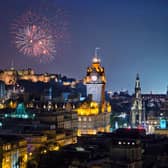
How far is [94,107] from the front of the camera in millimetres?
76688

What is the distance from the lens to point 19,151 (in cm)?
4834

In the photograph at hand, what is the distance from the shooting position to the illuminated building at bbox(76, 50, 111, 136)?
245ft

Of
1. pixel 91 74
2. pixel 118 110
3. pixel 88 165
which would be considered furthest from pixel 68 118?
pixel 118 110

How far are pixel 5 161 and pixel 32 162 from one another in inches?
159

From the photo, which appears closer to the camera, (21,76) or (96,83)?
(96,83)

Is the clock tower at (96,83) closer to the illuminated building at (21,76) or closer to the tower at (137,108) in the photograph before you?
the tower at (137,108)

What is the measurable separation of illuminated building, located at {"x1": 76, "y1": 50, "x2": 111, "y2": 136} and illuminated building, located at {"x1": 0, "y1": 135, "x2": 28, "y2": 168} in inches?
965

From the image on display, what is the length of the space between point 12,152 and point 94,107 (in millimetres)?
30603

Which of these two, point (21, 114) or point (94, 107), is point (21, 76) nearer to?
point (94, 107)

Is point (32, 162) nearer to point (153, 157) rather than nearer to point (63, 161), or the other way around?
point (63, 161)

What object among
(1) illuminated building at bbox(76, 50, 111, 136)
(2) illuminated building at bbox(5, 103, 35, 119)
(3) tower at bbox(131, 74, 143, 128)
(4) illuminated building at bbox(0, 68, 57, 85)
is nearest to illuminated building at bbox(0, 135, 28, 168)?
(2) illuminated building at bbox(5, 103, 35, 119)

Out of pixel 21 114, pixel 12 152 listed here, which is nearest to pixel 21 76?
pixel 21 114

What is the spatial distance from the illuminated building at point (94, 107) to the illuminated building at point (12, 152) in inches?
965

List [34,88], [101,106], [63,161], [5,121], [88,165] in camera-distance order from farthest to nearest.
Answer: [34,88], [101,106], [5,121], [63,161], [88,165]
